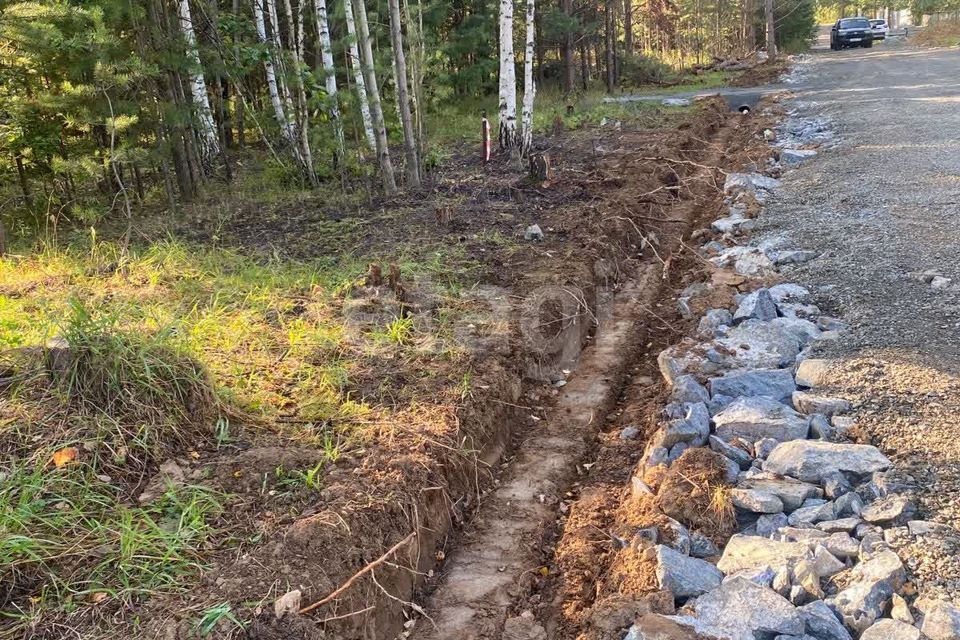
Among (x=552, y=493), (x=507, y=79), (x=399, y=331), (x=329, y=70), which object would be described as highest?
(x=329, y=70)

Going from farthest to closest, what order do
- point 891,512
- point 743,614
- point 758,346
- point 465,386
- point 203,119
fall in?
point 203,119 < point 758,346 < point 465,386 < point 891,512 < point 743,614

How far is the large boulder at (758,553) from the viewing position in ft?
9.65

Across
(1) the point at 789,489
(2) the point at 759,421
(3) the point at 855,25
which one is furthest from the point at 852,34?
(1) the point at 789,489

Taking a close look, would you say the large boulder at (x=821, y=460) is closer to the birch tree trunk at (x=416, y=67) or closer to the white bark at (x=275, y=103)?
the birch tree trunk at (x=416, y=67)

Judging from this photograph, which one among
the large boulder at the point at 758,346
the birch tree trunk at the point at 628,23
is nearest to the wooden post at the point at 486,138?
the large boulder at the point at 758,346

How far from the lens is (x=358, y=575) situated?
9.54 ft

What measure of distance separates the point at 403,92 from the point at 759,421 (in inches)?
249

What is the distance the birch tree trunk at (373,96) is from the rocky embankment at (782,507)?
201 inches

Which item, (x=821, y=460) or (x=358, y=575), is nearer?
(x=358, y=575)

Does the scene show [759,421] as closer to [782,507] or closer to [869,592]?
[782,507]

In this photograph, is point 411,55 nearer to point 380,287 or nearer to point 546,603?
point 380,287

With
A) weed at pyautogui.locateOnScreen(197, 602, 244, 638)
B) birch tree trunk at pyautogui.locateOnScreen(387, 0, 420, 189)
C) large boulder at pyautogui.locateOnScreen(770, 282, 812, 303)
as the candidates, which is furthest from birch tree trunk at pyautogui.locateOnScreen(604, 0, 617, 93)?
weed at pyautogui.locateOnScreen(197, 602, 244, 638)

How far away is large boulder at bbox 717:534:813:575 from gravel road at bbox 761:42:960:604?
1.43 feet

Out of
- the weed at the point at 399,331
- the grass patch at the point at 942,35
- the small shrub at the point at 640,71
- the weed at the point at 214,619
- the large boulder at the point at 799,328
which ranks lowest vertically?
the weed at the point at 214,619
